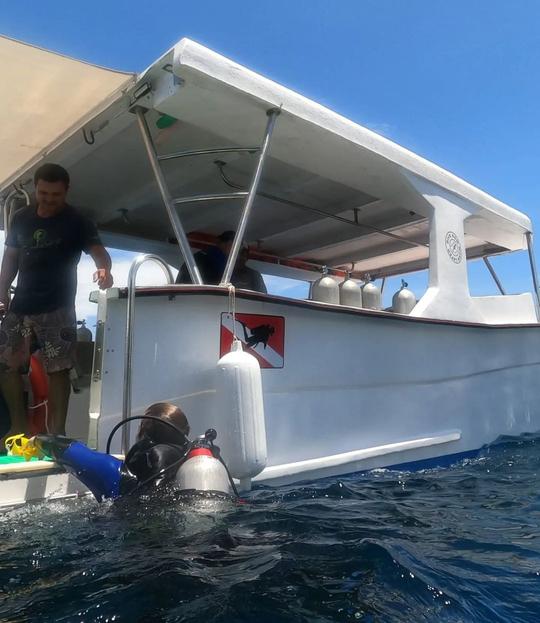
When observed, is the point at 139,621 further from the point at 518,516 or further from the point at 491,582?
the point at 518,516

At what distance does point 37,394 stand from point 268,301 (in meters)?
2.01

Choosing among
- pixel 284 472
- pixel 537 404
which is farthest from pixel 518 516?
pixel 537 404

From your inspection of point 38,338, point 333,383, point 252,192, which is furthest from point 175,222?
point 333,383

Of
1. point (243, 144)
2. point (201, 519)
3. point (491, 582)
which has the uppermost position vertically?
point (243, 144)

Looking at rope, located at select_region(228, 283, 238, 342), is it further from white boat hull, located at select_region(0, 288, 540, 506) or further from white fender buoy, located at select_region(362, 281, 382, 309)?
white fender buoy, located at select_region(362, 281, 382, 309)

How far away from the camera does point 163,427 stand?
2703 mm

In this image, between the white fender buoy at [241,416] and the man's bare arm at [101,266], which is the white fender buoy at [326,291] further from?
the man's bare arm at [101,266]

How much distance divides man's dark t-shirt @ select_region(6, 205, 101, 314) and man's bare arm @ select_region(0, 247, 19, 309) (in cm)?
24

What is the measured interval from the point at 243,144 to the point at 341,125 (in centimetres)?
73

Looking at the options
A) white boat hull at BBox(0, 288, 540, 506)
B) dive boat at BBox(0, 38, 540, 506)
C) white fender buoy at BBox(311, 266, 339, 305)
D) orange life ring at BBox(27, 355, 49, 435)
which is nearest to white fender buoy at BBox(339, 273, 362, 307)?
dive boat at BBox(0, 38, 540, 506)

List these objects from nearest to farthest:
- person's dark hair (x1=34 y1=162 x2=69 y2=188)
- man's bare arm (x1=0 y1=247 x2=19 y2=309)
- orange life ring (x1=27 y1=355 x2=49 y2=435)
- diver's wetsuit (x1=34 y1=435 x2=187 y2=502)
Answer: diver's wetsuit (x1=34 y1=435 x2=187 y2=502)
person's dark hair (x1=34 y1=162 x2=69 y2=188)
man's bare arm (x1=0 y1=247 x2=19 y2=309)
orange life ring (x1=27 y1=355 x2=49 y2=435)

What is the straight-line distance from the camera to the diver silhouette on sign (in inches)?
137

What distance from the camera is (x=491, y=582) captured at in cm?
199

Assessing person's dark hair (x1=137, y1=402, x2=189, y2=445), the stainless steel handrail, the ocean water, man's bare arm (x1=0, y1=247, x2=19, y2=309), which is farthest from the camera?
the stainless steel handrail
